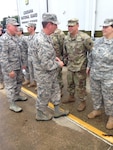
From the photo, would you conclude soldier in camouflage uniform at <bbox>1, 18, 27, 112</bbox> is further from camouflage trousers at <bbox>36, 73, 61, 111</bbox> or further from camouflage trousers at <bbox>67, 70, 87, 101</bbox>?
camouflage trousers at <bbox>67, 70, 87, 101</bbox>

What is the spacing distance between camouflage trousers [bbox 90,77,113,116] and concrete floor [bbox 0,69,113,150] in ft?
1.01

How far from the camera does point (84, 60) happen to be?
308 cm

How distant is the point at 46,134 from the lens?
8.94ft

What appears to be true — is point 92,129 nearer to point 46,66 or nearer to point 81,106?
point 81,106

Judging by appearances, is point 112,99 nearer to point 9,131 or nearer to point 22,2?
point 9,131

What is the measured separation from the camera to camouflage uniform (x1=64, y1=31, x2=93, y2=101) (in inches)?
117

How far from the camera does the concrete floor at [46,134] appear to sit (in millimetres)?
2455

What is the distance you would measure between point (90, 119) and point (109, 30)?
1516 mm

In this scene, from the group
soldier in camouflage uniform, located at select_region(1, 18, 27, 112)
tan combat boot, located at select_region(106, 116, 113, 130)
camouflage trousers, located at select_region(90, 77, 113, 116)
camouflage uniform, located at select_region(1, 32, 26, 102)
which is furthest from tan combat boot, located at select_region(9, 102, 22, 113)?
tan combat boot, located at select_region(106, 116, 113, 130)

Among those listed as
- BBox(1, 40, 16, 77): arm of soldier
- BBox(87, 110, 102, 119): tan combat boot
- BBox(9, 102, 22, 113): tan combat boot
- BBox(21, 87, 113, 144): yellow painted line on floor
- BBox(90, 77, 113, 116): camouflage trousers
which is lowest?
BBox(21, 87, 113, 144): yellow painted line on floor

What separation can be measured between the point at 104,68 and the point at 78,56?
66 centimetres

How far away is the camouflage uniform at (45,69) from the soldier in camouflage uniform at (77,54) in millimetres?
453

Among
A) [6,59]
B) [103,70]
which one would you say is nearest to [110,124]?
[103,70]

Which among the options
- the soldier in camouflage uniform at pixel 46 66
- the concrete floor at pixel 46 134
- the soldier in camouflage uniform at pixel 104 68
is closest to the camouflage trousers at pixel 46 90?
the soldier in camouflage uniform at pixel 46 66
